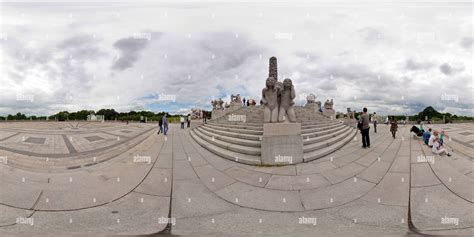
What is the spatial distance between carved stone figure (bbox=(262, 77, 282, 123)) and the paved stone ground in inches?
67.5

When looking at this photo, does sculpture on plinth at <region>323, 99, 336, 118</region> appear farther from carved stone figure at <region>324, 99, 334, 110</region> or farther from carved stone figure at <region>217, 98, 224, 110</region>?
carved stone figure at <region>217, 98, 224, 110</region>

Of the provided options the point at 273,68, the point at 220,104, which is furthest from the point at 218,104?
the point at 273,68

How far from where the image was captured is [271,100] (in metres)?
6.27

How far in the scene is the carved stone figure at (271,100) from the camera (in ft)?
20.2

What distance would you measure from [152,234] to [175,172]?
185 cm

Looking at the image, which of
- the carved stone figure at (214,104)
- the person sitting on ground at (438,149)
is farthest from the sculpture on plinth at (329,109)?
the person sitting on ground at (438,149)

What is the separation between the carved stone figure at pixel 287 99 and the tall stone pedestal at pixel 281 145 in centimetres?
44

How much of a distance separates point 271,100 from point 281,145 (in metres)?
1.47

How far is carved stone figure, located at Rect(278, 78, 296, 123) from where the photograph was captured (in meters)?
6.15

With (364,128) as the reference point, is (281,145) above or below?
below

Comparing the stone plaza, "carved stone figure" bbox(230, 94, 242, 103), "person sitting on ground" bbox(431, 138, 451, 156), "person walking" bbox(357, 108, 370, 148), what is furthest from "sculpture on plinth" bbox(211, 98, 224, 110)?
"person sitting on ground" bbox(431, 138, 451, 156)

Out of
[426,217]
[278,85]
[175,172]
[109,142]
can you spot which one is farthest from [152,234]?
[278,85]

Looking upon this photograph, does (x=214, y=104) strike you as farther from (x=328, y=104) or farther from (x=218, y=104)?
(x=328, y=104)

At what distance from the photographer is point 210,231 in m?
2.98
